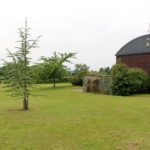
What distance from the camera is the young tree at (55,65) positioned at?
35097mm

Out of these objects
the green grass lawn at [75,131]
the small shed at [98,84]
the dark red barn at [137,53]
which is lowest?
the green grass lawn at [75,131]

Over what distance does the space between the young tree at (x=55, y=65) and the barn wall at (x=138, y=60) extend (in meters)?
7.31

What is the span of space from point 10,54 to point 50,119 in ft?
16.6

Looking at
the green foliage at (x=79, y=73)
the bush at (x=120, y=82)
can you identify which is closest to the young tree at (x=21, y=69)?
the bush at (x=120, y=82)

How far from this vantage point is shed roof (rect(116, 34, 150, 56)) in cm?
3072

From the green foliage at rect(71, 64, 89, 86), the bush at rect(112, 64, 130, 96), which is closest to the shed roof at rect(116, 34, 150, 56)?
the bush at rect(112, 64, 130, 96)

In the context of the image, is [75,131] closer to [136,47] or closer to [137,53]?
[137,53]

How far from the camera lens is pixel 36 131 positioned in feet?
31.3

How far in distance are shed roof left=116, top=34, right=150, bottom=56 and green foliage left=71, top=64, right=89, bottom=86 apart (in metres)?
8.10

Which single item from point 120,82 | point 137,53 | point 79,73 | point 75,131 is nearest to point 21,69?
point 75,131

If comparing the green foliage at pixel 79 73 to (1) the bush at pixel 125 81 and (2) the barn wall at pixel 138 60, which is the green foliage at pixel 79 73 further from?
(1) the bush at pixel 125 81

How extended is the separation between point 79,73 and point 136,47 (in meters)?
11.5

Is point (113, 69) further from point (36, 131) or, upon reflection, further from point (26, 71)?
point (36, 131)

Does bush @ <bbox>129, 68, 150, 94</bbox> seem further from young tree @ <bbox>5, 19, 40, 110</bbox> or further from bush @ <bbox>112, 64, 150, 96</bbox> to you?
young tree @ <bbox>5, 19, 40, 110</bbox>
